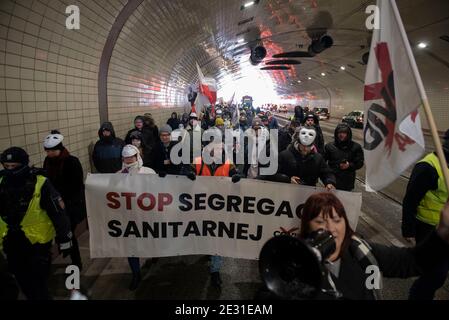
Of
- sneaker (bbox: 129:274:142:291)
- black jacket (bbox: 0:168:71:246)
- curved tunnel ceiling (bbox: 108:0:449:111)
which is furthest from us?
curved tunnel ceiling (bbox: 108:0:449:111)

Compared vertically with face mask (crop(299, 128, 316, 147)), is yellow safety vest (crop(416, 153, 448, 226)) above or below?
below

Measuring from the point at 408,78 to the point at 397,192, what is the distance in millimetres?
7372

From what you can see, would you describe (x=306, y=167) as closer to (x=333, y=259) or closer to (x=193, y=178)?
(x=193, y=178)

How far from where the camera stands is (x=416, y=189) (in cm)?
310

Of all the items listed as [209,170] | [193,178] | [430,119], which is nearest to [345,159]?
[209,170]

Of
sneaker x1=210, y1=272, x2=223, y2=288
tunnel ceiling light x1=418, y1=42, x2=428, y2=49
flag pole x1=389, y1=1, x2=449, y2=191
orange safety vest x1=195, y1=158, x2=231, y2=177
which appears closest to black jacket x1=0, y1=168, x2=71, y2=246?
orange safety vest x1=195, y1=158, x2=231, y2=177

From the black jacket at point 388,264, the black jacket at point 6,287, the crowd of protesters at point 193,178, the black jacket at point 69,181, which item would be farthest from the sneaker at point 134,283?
the black jacket at point 388,264

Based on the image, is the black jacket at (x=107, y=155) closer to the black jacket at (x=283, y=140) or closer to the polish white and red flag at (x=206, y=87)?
the polish white and red flag at (x=206, y=87)

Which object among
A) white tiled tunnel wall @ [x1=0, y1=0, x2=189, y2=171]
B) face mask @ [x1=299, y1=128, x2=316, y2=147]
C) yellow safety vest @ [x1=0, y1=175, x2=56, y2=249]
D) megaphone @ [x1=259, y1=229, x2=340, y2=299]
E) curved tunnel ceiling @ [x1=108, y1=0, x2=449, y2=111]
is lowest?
yellow safety vest @ [x1=0, y1=175, x2=56, y2=249]

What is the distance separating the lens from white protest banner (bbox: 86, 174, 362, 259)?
3.67 metres

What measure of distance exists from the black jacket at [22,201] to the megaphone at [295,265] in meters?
2.34

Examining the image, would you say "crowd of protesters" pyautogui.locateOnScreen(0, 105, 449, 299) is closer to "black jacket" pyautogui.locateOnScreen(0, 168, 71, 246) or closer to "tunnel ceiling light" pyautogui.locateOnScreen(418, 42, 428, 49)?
"black jacket" pyautogui.locateOnScreen(0, 168, 71, 246)

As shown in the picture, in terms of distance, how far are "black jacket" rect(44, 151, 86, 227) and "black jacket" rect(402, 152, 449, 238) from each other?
4.17 m
